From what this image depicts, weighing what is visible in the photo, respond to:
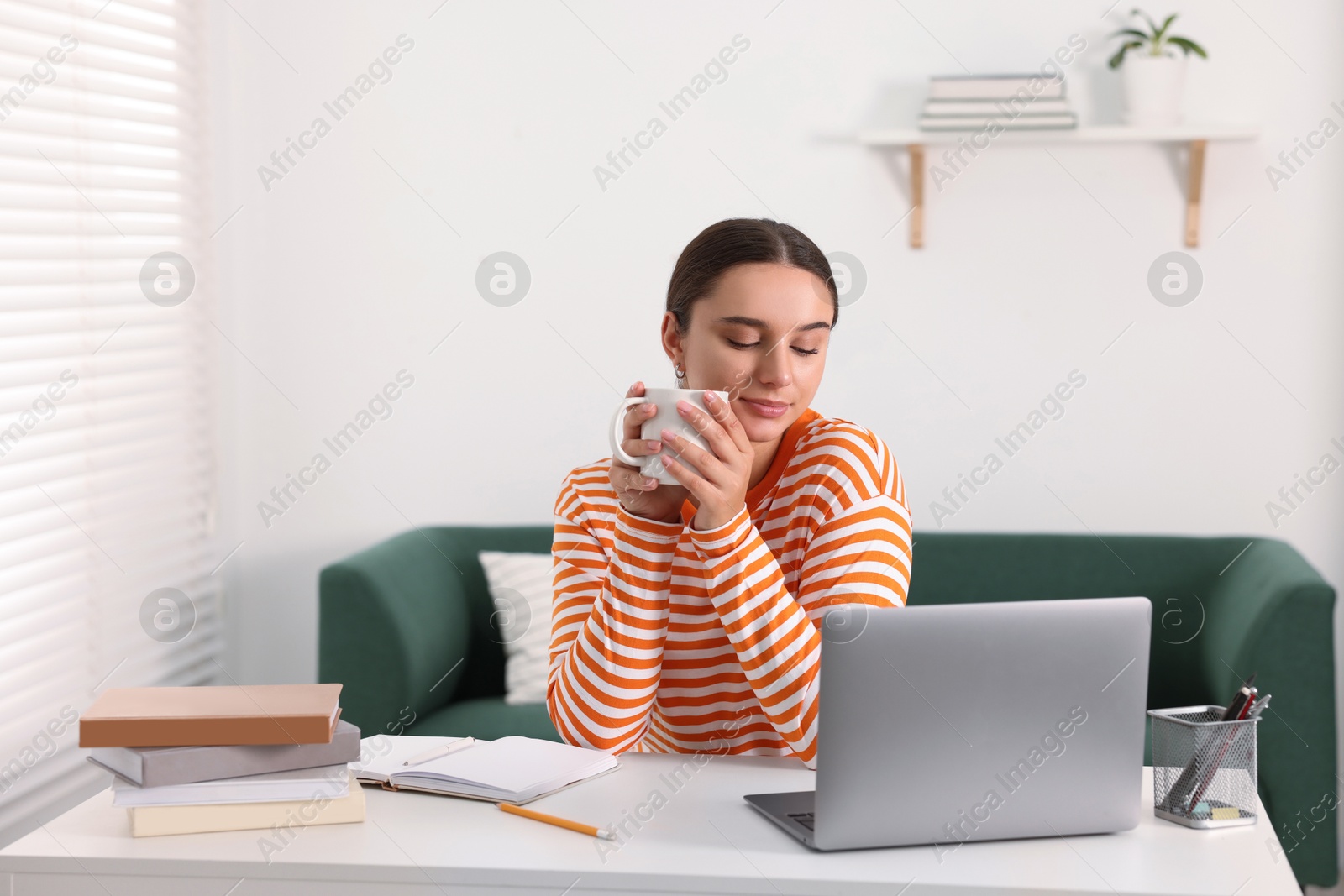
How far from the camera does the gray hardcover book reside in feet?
3.45

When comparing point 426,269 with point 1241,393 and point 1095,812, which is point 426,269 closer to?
point 1241,393

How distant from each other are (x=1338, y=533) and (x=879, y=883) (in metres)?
2.32

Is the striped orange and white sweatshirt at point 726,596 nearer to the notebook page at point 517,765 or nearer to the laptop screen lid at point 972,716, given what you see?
the notebook page at point 517,765

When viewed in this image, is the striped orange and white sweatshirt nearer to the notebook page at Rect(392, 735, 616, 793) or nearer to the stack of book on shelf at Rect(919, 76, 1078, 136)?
the notebook page at Rect(392, 735, 616, 793)

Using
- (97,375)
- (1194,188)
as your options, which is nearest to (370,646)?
(97,375)

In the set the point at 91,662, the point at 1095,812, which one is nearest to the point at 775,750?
the point at 1095,812

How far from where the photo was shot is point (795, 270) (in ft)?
4.64

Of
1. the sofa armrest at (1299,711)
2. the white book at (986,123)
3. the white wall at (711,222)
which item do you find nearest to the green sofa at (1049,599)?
the sofa armrest at (1299,711)

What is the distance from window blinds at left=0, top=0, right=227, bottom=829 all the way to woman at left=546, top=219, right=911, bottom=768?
130cm

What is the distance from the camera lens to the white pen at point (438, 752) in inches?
48.1

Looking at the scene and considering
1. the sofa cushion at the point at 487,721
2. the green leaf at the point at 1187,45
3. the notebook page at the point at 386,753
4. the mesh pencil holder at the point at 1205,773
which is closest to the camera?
the mesh pencil holder at the point at 1205,773

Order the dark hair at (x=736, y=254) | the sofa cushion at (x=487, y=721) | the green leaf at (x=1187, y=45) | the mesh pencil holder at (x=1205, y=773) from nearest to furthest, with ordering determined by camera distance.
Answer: the mesh pencil holder at (x=1205, y=773)
the dark hair at (x=736, y=254)
the sofa cushion at (x=487, y=721)
the green leaf at (x=1187, y=45)

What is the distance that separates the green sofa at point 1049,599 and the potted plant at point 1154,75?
0.98 m

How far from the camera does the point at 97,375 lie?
245 cm
